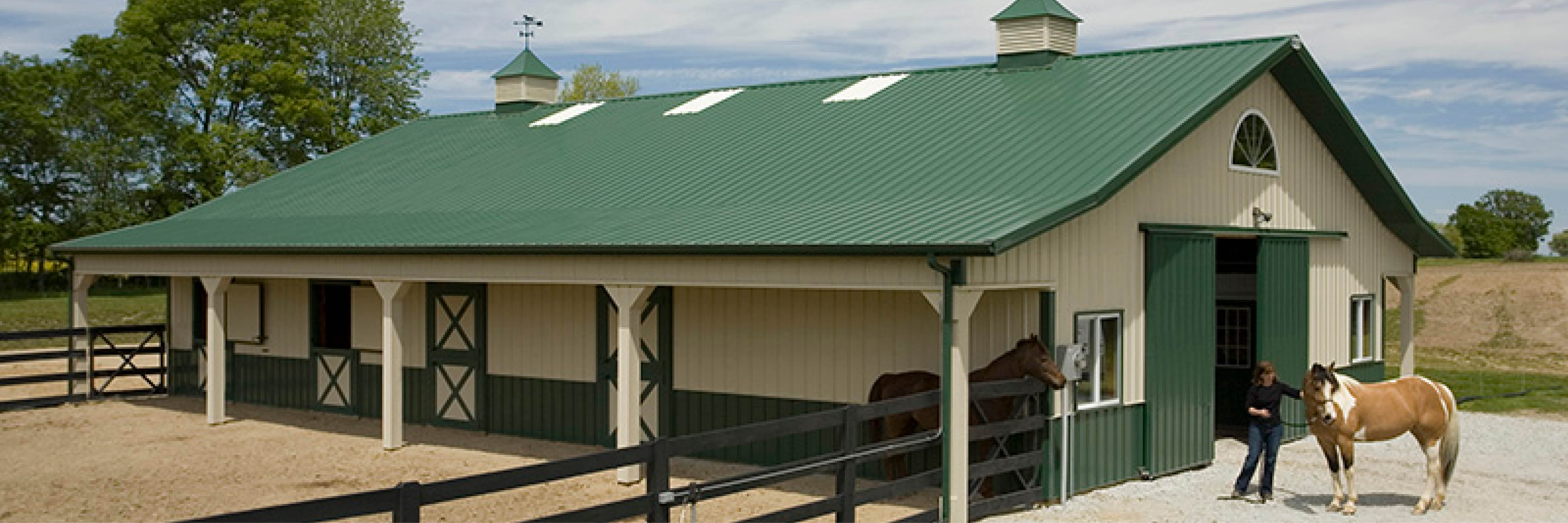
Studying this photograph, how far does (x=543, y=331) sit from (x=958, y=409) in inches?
269

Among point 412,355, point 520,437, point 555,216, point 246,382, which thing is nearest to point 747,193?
point 555,216

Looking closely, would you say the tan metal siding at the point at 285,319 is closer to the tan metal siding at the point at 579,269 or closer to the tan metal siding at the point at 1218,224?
the tan metal siding at the point at 579,269

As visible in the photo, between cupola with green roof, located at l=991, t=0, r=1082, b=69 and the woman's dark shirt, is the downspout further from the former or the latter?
cupola with green roof, located at l=991, t=0, r=1082, b=69

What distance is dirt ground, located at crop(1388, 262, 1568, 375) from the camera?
31.8m

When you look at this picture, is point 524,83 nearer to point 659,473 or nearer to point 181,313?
point 181,313

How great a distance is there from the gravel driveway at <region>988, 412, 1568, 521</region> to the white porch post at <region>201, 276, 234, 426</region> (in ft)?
36.5

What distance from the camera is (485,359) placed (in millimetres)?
17078

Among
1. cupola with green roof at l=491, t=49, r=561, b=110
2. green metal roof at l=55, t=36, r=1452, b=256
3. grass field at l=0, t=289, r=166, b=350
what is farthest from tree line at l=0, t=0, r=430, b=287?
green metal roof at l=55, t=36, r=1452, b=256

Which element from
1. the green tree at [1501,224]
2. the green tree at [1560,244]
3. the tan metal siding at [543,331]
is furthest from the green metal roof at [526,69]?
the green tree at [1560,244]

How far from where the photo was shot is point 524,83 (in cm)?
2356

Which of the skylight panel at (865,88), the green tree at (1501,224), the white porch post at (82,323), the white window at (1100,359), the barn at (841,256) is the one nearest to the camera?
the barn at (841,256)

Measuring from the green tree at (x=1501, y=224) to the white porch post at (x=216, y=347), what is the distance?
69.4m

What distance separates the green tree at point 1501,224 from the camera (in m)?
86.1

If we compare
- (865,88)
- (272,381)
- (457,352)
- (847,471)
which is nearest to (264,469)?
(457,352)
